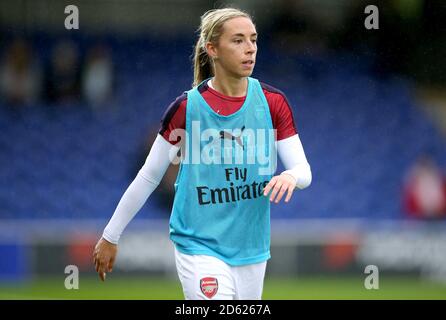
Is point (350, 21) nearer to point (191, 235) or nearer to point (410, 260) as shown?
point (410, 260)

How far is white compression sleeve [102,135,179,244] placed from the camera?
5.60 metres

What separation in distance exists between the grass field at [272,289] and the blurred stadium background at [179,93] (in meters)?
1.67

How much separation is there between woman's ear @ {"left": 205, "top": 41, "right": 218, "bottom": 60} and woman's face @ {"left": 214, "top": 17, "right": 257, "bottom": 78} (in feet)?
0.22

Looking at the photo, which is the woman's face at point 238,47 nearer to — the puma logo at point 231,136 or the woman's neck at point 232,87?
the woman's neck at point 232,87

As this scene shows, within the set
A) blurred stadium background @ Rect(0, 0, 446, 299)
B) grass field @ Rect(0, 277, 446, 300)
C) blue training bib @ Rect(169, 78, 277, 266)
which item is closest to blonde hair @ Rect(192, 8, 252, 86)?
blue training bib @ Rect(169, 78, 277, 266)

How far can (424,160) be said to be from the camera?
1595cm

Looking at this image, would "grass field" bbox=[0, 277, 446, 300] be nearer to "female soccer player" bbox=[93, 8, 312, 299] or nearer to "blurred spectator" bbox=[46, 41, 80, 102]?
"blurred spectator" bbox=[46, 41, 80, 102]

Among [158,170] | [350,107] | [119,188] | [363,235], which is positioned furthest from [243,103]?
[350,107]

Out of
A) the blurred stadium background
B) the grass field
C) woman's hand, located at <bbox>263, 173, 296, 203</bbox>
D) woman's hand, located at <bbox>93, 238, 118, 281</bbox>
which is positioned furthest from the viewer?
the blurred stadium background

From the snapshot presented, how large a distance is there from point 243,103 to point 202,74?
1.46 ft

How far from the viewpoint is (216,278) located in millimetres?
5414

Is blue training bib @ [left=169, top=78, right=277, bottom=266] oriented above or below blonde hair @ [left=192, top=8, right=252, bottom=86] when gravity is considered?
below

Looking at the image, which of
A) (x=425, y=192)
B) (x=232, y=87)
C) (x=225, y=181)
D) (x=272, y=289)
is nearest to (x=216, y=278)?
(x=225, y=181)

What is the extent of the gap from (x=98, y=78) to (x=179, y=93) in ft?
4.48
